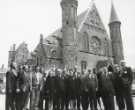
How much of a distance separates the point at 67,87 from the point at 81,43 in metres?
17.1

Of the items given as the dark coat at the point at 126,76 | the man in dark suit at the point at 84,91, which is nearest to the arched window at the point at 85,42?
the man in dark suit at the point at 84,91

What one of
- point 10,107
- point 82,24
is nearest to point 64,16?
point 82,24

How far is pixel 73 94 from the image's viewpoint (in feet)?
28.6

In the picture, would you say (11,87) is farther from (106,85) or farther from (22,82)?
(106,85)

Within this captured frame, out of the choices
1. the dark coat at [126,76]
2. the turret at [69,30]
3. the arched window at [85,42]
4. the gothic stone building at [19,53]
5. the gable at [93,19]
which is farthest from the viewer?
the gothic stone building at [19,53]

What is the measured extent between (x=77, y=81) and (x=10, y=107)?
3.19 meters

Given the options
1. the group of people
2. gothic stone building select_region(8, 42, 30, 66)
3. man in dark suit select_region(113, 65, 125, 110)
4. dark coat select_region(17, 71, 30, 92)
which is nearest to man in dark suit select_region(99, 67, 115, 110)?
the group of people

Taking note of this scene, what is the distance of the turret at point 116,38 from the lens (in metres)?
28.2

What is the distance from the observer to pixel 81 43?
25500 millimetres

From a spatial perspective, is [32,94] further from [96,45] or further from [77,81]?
[96,45]

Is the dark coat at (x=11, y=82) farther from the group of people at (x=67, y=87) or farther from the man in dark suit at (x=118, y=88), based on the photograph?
the man in dark suit at (x=118, y=88)

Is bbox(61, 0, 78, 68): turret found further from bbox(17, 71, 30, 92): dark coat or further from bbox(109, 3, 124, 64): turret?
bbox(17, 71, 30, 92): dark coat

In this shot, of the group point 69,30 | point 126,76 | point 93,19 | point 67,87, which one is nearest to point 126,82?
point 126,76

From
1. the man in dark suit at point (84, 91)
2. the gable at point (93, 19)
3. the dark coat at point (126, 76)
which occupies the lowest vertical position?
the man in dark suit at point (84, 91)
